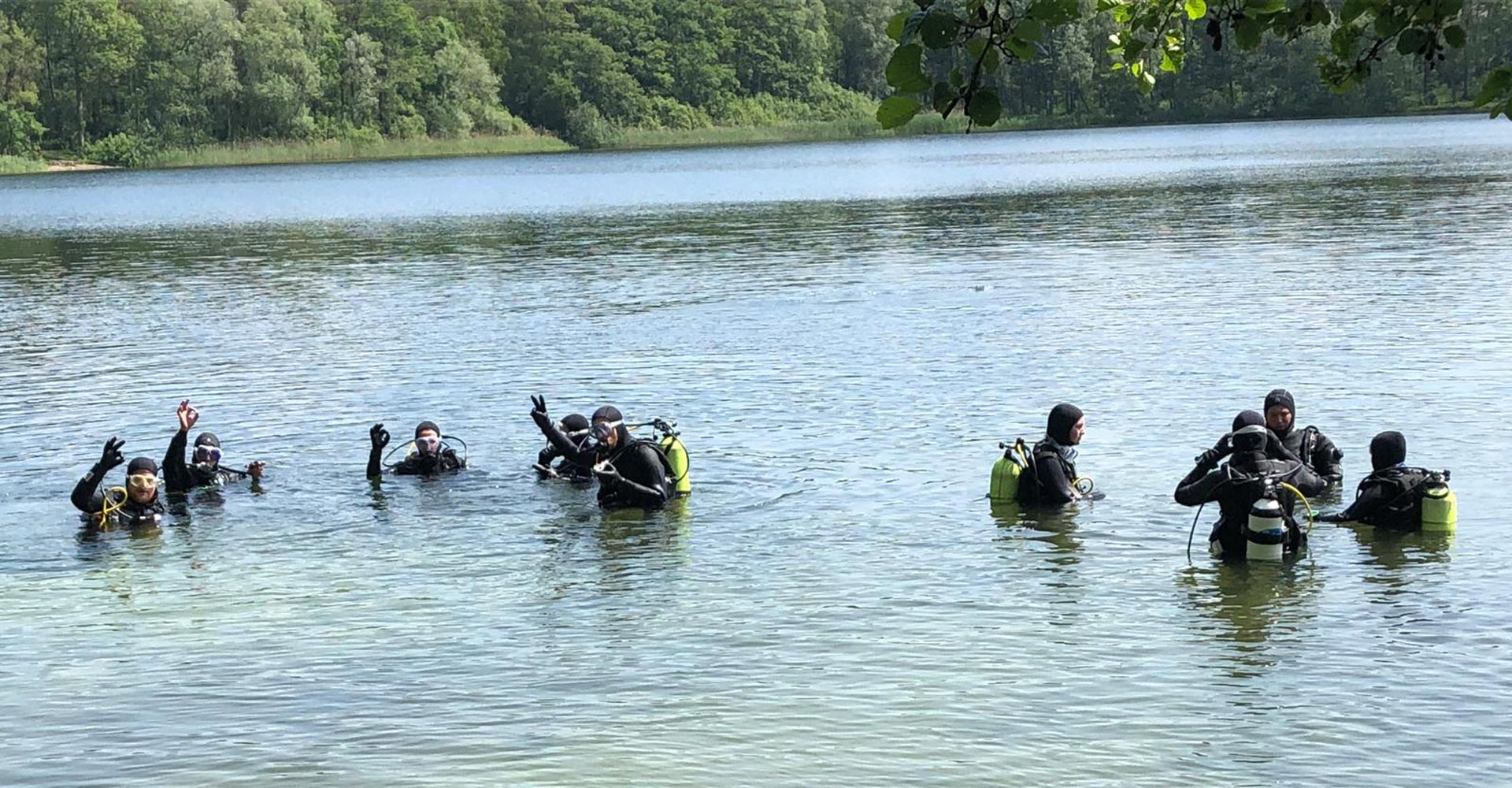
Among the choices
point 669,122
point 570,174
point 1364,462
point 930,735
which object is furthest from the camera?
point 669,122

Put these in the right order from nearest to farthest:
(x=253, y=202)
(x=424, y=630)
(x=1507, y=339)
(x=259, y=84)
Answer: (x=424, y=630) < (x=1507, y=339) < (x=253, y=202) < (x=259, y=84)

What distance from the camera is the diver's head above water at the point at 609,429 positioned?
742 inches

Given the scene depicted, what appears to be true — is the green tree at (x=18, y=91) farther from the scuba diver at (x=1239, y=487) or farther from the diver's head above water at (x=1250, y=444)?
the diver's head above water at (x=1250, y=444)

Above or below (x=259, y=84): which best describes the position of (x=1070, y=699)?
below

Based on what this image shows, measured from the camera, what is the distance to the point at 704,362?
101 ft

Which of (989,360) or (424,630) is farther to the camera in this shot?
(989,360)

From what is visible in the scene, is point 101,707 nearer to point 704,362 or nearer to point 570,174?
point 704,362

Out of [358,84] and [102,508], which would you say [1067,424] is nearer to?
[102,508]

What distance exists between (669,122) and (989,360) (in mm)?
152142

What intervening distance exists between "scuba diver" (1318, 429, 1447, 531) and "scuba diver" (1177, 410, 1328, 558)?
1.15 meters

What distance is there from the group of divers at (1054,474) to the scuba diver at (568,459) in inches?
0.7

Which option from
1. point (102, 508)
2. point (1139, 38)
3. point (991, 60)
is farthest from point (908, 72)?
point (102, 508)

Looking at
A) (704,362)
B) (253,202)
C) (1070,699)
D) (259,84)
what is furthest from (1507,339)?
(259,84)

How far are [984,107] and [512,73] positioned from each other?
177174mm
